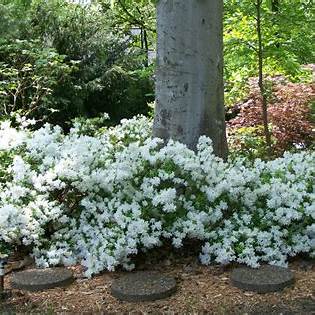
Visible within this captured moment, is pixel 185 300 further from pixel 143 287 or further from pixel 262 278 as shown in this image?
pixel 262 278

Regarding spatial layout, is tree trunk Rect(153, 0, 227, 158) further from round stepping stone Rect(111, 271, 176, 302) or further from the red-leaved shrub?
the red-leaved shrub

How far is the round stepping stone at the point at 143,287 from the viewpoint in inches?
139

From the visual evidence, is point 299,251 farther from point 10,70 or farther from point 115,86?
point 115,86

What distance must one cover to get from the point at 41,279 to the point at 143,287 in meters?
0.69

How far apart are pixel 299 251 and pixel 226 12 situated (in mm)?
4885

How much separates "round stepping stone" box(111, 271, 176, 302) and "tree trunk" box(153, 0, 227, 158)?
1.48 m

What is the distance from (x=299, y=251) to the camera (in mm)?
4137

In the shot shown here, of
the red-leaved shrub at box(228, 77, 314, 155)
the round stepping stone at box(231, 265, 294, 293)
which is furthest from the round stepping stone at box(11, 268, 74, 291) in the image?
the red-leaved shrub at box(228, 77, 314, 155)

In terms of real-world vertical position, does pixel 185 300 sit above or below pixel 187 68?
below

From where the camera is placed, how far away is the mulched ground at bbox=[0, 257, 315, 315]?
134 inches

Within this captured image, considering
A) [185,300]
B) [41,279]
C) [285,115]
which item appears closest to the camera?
[185,300]

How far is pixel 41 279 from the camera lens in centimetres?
380

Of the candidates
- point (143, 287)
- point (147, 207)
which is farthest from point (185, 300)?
point (147, 207)

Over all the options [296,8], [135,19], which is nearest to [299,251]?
[296,8]
